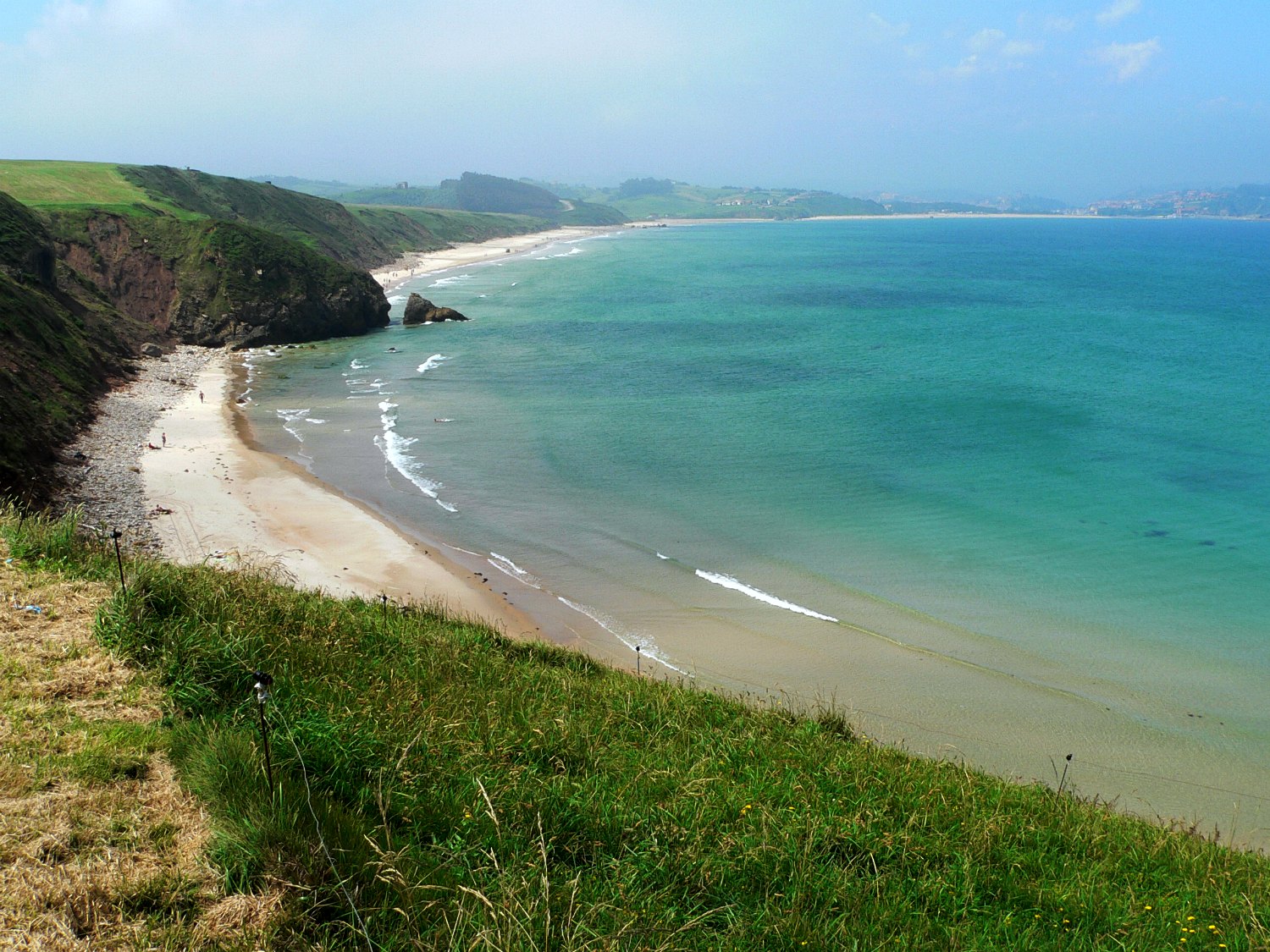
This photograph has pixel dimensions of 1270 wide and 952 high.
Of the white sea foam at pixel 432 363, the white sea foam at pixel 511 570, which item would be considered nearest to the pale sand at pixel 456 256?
the white sea foam at pixel 432 363

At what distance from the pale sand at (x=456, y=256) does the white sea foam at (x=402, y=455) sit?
54926mm

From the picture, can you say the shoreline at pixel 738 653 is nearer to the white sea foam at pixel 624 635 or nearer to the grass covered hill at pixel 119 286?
Result: the white sea foam at pixel 624 635

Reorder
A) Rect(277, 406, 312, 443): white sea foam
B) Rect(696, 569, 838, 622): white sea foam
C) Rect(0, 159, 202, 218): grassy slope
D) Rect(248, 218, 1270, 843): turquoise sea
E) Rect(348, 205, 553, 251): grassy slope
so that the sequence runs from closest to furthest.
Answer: Rect(248, 218, 1270, 843): turquoise sea
Rect(696, 569, 838, 622): white sea foam
Rect(277, 406, 312, 443): white sea foam
Rect(0, 159, 202, 218): grassy slope
Rect(348, 205, 553, 251): grassy slope

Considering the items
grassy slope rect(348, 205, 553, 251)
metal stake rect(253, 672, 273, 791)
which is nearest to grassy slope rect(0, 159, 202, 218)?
grassy slope rect(348, 205, 553, 251)

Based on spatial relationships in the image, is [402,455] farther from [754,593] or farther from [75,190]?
[75,190]

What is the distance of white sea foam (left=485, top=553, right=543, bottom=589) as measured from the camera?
22.5 metres

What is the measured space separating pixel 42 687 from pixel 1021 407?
41236 mm

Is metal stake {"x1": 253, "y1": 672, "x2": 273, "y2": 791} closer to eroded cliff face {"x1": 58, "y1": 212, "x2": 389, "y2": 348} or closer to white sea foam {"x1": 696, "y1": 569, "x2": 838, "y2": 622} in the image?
white sea foam {"x1": 696, "y1": 569, "x2": 838, "y2": 622}

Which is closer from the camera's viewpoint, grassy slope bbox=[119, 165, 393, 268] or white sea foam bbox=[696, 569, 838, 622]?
white sea foam bbox=[696, 569, 838, 622]

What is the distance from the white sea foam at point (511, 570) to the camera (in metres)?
22.5

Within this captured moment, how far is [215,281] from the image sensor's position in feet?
190

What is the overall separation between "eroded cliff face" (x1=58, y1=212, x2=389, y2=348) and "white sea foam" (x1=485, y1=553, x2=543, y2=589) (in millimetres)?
40283

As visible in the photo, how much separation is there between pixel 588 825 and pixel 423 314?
6494 cm

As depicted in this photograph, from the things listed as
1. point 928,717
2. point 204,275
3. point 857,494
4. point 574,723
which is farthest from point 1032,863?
point 204,275
